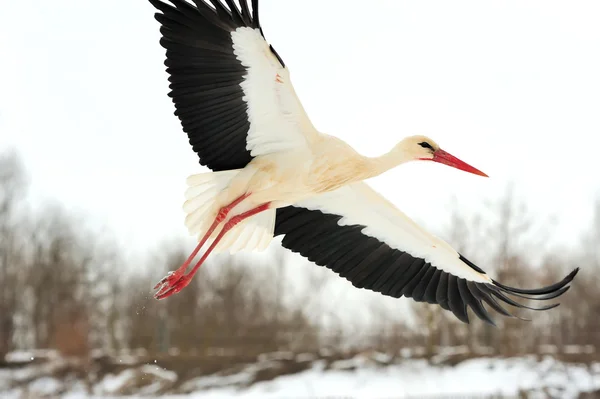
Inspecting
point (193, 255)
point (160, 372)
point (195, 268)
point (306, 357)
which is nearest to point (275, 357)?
point (306, 357)

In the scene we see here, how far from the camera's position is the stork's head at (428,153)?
18.6ft

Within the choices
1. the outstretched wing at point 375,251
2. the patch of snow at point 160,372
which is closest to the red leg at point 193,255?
the outstretched wing at point 375,251

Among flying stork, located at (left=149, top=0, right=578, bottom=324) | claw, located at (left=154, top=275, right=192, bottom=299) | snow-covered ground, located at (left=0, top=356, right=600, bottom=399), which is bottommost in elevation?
snow-covered ground, located at (left=0, top=356, right=600, bottom=399)

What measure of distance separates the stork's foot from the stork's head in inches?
77.0

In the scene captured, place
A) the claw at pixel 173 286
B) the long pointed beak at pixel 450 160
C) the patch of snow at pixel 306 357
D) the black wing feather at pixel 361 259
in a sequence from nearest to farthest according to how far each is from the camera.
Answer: the claw at pixel 173 286 → the long pointed beak at pixel 450 160 → the black wing feather at pixel 361 259 → the patch of snow at pixel 306 357

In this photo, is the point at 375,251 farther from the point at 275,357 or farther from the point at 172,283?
the point at 275,357

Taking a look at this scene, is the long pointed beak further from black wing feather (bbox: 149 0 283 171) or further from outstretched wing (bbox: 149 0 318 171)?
black wing feather (bbox: 149 0 283 171)

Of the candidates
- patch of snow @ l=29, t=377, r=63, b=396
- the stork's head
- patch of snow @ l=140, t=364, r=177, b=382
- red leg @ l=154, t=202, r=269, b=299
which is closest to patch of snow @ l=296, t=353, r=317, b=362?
patch of snow @ l=140, t=364, r=177, b=382

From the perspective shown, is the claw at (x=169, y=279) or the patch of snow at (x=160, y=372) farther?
the patch of snow at (x=160, y=372)

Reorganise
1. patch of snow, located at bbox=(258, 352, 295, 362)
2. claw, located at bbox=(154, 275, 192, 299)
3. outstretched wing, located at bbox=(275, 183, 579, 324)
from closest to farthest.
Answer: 1. claw, located at bbox=(154, 275, 192, 299)
2. outstretched wing, located at bbox=(275, 183, 579, 324)
3. patch of snow, located at bbox=(258, 352, 295, 362)

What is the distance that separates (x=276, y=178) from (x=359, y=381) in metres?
9.89

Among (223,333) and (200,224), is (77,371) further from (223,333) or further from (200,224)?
(200,224)

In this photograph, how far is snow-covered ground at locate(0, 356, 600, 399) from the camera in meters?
14.2

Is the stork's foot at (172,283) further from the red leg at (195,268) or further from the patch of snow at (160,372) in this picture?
the patch of snow at (160,372)
